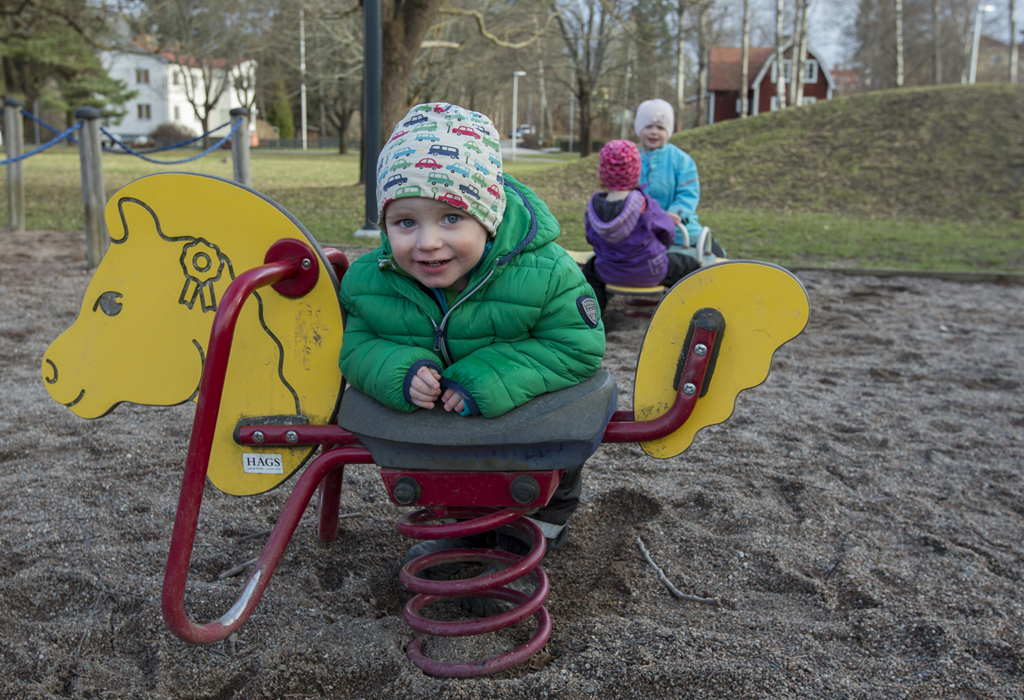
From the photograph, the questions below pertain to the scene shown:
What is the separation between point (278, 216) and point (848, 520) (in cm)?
188

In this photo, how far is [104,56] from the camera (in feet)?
152

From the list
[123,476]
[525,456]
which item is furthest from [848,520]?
[123,476]

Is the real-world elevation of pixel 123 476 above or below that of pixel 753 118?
below

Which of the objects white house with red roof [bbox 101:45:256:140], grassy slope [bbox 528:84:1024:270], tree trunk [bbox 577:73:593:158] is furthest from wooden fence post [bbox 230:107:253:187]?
white house with red roof [bbox 101:45:256:140]

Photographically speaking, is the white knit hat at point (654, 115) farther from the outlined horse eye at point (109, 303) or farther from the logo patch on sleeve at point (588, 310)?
the outlined horse eye at point (109, 303)

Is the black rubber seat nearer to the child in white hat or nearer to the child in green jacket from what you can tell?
the child in green jacket

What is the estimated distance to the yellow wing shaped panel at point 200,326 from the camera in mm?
1880

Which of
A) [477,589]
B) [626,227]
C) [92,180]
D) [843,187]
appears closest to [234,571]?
[477,589]

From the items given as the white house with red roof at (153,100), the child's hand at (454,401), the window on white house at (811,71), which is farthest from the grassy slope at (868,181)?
the white house with red roof at (153,100)

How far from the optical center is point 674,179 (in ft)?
18.1

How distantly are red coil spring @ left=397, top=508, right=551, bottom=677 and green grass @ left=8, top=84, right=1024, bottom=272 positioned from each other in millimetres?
6185

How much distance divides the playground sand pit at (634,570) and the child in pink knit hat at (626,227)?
4.39 ft

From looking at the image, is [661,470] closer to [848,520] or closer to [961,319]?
[848,520]

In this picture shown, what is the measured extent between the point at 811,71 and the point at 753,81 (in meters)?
3.70
